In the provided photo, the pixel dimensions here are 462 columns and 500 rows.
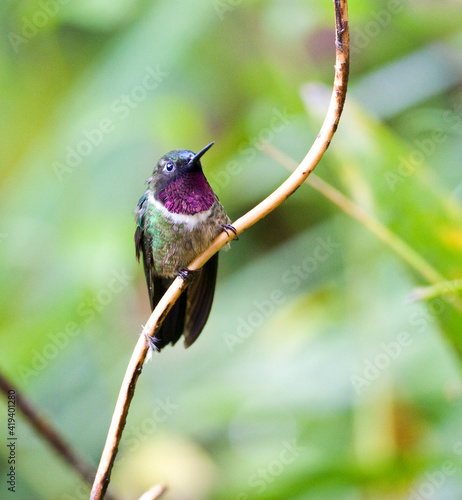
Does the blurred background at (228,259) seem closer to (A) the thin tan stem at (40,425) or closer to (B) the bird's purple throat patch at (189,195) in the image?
(B) the bird's purple throat patch at (189,195)

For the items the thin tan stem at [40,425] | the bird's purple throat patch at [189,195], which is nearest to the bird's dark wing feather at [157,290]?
the bird's purple throat patch at [189,195]

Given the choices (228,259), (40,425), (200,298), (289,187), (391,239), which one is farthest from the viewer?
(228,259)

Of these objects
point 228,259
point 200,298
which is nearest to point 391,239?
point 200,298

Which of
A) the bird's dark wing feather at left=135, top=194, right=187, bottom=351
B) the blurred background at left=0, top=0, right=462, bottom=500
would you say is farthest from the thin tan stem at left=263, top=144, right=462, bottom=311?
the bird's dark wing feather at left=135, top=194, right=187, bottom=351

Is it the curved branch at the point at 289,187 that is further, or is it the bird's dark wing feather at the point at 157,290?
the bird's dark wing feather at the point at 157,290

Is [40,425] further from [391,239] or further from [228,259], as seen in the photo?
[228,259]

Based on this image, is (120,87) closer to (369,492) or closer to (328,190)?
(328,190)

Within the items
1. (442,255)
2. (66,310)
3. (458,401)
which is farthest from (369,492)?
(66,310)
